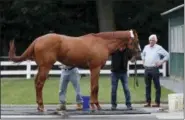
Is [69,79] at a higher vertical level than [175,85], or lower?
higher

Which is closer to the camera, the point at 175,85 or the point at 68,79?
the point at 68,79

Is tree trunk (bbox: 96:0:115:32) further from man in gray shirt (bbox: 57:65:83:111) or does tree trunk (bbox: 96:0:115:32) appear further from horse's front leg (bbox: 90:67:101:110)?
horse's front leg (bbox: 90:67:101:110)

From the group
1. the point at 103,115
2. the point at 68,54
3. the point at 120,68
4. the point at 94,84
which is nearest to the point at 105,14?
the point at 120,68

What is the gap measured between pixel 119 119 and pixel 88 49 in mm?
2089

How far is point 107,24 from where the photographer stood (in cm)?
3728

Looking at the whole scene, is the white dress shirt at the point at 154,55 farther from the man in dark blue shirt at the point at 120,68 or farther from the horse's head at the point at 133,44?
the horse's head at the point at 133,44

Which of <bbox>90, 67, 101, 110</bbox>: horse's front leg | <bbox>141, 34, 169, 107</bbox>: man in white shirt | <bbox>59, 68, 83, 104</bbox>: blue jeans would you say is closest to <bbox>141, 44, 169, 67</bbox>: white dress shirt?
<bbox>141, 34, 169, 107</bbox>: man in white shirt

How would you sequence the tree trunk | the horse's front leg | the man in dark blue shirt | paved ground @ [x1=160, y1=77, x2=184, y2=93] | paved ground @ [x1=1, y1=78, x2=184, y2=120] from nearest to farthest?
paved ground @ [x1=1, y1=78, x2=184, y2=120] → the horse's front leg → the man in dark blue shirt → paved ground @ [x1=160, y1=77, x2=184, y2=93] → the tree trunk

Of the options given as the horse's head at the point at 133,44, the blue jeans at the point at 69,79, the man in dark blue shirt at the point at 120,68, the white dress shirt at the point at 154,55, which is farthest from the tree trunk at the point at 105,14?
the blue jeans at the point at 69,79

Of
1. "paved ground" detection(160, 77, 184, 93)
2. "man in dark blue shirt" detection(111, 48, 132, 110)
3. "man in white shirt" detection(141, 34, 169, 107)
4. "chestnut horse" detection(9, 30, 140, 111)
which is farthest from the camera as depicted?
"paved ground" detection(160, 77, 184, 93)

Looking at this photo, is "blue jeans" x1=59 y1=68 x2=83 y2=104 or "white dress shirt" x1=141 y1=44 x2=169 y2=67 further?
"white dress shirt" x1=141 y1=44 x2=169 y2=67

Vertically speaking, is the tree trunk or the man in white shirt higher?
the tree trunk

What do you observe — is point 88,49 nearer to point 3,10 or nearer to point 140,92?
point 140,92

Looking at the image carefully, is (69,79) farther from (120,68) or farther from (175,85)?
(175,85)
